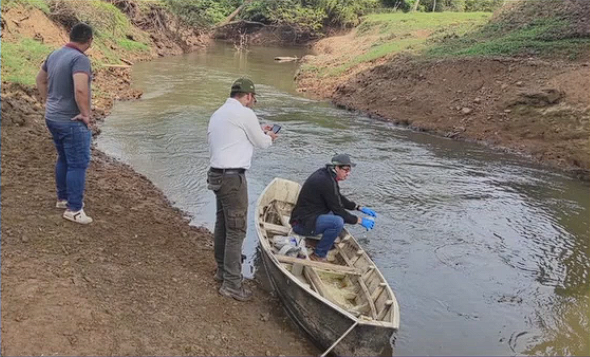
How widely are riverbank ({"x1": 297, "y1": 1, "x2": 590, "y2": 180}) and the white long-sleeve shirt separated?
10.2 meters

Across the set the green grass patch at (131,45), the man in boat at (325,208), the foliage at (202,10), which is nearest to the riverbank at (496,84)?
the man in boat at (325,208)

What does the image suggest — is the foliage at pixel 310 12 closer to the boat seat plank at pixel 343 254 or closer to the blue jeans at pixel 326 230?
the boat seat plank at pixel 343 254

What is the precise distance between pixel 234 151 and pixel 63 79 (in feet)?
7.15

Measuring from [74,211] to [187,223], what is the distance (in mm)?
2331

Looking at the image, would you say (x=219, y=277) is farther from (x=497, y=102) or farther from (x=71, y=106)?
(x=497, y=102)

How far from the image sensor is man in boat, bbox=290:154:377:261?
21.4ft

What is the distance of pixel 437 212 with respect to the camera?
32.3 ft

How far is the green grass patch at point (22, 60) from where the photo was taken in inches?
497

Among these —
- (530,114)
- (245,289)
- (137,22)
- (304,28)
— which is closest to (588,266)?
(245,289)

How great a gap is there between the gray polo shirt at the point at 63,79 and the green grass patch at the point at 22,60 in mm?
7361

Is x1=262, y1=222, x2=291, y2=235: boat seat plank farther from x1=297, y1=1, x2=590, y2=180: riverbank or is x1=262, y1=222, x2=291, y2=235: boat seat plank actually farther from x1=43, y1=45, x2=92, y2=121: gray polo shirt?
x1=297, y1=1, x2=590, y2=180: riverbank

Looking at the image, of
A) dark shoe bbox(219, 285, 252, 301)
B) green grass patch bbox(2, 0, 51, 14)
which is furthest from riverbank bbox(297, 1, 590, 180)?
green grass patch bbox(2, 0, 51, 14)

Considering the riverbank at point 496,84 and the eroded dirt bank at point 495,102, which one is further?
the riverbank at point 496,84

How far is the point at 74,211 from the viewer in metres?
6.07
